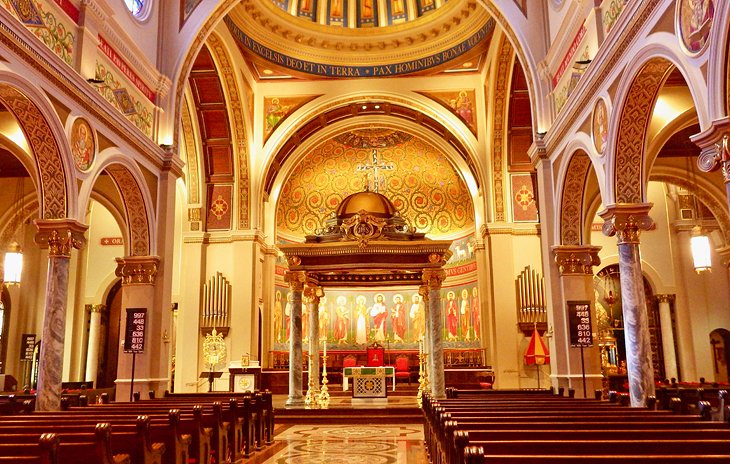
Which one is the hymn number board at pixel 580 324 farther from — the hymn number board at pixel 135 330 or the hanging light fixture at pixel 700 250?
the hymn number board at pixel 135 330

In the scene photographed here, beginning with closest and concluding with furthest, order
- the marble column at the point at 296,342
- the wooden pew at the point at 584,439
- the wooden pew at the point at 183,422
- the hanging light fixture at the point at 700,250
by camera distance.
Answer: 1. the wooden pew at the point at 584,439
2. the wooden pew at the point at 183,422
3. the hanging light fixture at the point at 700,250
4. the marble column at the point at 296,342

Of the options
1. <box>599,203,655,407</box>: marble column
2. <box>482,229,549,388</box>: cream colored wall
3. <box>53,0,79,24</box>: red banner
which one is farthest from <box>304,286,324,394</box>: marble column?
<box>599,203,655,407</box>: marble column

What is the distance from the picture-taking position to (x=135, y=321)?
440 inches

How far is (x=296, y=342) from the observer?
1442 centimetres

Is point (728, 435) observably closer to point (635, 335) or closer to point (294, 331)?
point (635, 335)

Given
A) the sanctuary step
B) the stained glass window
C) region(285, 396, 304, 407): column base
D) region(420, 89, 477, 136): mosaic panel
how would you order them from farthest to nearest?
1. region(420, 89, 477, 136): mosaic panel
2. region(285, 396, 304, 407): column base
3. the sanctuary step
4. the stained glass window

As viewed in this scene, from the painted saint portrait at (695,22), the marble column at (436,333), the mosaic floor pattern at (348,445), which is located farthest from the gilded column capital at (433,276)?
the painted saint portrait at (695,22)

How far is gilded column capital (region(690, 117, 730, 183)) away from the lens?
5625 millimetres

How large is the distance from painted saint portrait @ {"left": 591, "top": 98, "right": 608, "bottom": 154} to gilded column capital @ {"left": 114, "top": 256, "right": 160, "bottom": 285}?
7790 millimetres

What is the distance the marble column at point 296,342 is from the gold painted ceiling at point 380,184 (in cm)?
855

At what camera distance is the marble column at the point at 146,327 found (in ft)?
36.9

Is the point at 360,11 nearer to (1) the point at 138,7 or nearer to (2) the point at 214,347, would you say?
(1) the point at 138,7

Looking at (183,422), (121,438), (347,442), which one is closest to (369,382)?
(347,442)

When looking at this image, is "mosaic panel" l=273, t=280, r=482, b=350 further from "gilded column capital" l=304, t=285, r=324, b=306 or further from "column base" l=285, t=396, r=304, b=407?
"column base" l=285, t=396, r=304, b=407
